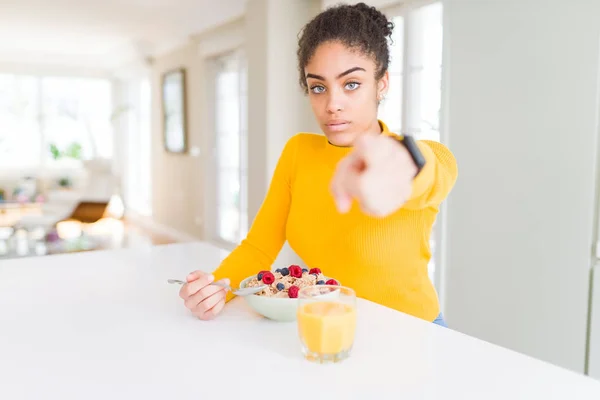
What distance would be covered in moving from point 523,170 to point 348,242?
4.68 feet

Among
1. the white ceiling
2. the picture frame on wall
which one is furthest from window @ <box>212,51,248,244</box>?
the picture frame on wall

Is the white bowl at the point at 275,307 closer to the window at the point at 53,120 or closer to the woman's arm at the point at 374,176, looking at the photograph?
the woman's arm at the point at 374,176

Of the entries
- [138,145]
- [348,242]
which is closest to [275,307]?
[348,242]

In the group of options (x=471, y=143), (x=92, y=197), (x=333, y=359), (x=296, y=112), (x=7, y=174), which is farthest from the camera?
(x=7, y=174)

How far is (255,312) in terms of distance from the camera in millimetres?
1080

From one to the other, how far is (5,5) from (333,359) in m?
5.41

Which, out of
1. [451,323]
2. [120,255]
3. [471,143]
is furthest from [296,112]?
[120,255]

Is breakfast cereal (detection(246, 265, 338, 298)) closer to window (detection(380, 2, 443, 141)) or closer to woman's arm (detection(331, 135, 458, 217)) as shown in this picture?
woman's arm (detection(331, 135, 458, 217))

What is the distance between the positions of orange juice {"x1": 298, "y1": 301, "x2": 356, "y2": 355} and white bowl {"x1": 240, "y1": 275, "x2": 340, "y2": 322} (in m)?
0.12

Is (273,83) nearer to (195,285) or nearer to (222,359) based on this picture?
(195,285)

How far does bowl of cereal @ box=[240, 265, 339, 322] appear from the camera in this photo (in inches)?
37.8

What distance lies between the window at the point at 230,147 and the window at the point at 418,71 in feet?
7.18

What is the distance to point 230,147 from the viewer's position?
544 cm

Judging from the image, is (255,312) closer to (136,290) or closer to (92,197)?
(136,290)
